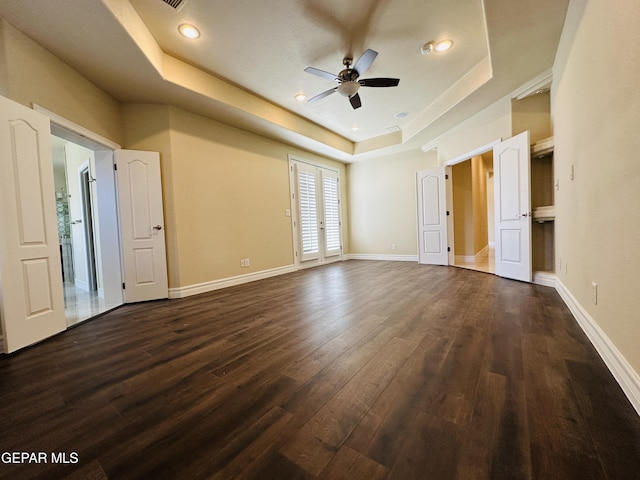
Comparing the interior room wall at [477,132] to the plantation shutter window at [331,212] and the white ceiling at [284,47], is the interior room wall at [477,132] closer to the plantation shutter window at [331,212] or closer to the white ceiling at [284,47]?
the white ceiling at [284,47]

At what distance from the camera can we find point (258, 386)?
1.42 metres

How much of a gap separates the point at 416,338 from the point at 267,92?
153 inches

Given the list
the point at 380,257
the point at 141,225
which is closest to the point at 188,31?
the point at 141,225

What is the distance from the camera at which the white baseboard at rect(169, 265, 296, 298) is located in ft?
11.8

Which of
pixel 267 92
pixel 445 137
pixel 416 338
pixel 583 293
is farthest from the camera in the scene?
pixel 445 137

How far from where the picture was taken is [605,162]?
5.13ft

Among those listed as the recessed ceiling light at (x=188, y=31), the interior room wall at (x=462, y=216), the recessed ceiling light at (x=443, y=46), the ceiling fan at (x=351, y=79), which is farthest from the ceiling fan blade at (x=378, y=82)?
the interior room wall at (x=462, y=216)

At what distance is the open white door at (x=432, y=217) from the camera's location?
5293 millimetres

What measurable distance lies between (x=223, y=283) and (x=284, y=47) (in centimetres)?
336

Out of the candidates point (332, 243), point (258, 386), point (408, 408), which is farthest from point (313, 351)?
point (332, 243)

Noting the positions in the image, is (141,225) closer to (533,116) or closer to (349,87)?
(349,87)

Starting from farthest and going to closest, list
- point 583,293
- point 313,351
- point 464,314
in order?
point 464,314 < point 583,293 < point 313,351

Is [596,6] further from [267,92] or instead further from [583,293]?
[267,92]

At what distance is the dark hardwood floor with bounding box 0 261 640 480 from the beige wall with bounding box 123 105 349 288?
1621 millimetres
